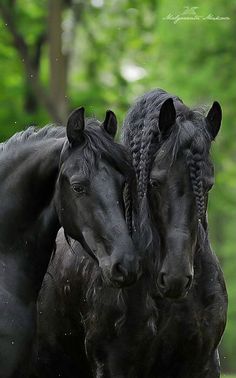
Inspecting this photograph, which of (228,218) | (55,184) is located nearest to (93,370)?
(55,184)

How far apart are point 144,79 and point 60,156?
20.8 metres

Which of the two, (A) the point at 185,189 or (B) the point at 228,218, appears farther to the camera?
(B) the point at 228,218

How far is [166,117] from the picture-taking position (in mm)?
7355

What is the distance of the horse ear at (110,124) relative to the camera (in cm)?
718

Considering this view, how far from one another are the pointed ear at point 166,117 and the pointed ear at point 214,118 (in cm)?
27

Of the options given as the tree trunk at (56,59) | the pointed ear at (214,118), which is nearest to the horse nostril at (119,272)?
the pointed ear at (214,118)

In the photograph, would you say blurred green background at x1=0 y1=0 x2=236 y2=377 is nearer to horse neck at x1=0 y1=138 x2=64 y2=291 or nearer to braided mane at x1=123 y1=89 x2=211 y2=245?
braided mane at x1=123 y1=89 x2=211 y2=245

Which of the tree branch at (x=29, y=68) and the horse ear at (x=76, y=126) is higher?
the horse ear at (x=76, y=126)

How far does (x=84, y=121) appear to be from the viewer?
705 cm

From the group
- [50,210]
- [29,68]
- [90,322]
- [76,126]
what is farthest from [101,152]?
[29,68]

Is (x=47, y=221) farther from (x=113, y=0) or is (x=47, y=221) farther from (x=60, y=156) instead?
(x=113, y=0)

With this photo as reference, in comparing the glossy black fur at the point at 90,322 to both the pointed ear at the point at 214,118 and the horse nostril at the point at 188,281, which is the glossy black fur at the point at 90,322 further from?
the pointed ear at the point at 214,118

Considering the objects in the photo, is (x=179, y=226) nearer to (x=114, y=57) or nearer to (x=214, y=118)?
(x=214, y=118)

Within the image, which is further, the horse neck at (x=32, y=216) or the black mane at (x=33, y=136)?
the black mane at (x=33, y=136)
